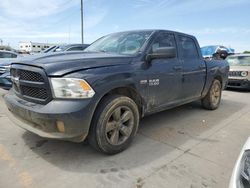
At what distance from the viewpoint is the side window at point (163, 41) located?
3571 mm

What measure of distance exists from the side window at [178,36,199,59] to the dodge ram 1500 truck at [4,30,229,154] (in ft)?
0.68

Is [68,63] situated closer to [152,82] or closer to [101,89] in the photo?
[101,89]

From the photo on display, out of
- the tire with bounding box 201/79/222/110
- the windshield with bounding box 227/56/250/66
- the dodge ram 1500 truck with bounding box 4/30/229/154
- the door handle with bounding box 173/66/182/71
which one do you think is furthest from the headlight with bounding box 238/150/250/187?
the windshield with bounding box 227/56/250/66

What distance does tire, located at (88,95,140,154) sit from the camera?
2.71 m

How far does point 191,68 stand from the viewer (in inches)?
170

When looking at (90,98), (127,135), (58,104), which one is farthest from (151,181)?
(58,104)

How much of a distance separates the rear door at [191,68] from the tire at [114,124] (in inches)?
59.3

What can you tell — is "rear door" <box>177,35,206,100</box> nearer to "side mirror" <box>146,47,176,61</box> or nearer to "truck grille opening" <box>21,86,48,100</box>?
"side mirror" <box>146,47,176,61</box>

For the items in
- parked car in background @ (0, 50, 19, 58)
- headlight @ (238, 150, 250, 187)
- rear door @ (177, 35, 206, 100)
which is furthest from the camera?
parked car in background @ (0, 50, 19, 58)

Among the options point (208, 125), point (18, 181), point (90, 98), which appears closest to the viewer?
point (18, 181)

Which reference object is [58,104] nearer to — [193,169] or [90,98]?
[90,98]

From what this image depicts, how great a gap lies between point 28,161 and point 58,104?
0.93m

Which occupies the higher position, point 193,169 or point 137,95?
point 137,95

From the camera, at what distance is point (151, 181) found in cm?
242
